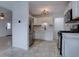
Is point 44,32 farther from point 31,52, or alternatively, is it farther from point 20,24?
point 31,52

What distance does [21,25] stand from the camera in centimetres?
495

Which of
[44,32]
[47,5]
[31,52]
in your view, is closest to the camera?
[31,52]

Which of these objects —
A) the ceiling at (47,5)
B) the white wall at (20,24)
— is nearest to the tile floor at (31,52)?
the white wall at (20,24)

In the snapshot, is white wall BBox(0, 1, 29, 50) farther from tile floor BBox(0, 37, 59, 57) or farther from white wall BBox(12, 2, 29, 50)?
tile floor BBox(0, 37, 59, 57)

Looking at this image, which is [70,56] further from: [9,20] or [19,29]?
[9,20]

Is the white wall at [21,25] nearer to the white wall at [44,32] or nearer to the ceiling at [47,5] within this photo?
the ceiling at [47,5]

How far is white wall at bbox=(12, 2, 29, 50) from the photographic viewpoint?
485cm

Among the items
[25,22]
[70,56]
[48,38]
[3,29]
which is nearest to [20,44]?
[25,22]

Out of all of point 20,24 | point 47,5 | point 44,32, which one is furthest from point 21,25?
point 44,32

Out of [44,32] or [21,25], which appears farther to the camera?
[44,32]

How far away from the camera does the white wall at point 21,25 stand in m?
4.85

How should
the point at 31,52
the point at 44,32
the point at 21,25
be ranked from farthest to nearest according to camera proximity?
1. the point at 44,32
2. the point at 21,25
3. the point at 31,52

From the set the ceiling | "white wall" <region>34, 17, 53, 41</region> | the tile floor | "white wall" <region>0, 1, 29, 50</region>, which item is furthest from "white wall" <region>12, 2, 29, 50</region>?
"white wall" <region>34, 17, 53, 41</region>

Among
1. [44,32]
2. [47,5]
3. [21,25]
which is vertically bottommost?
[44,32]
